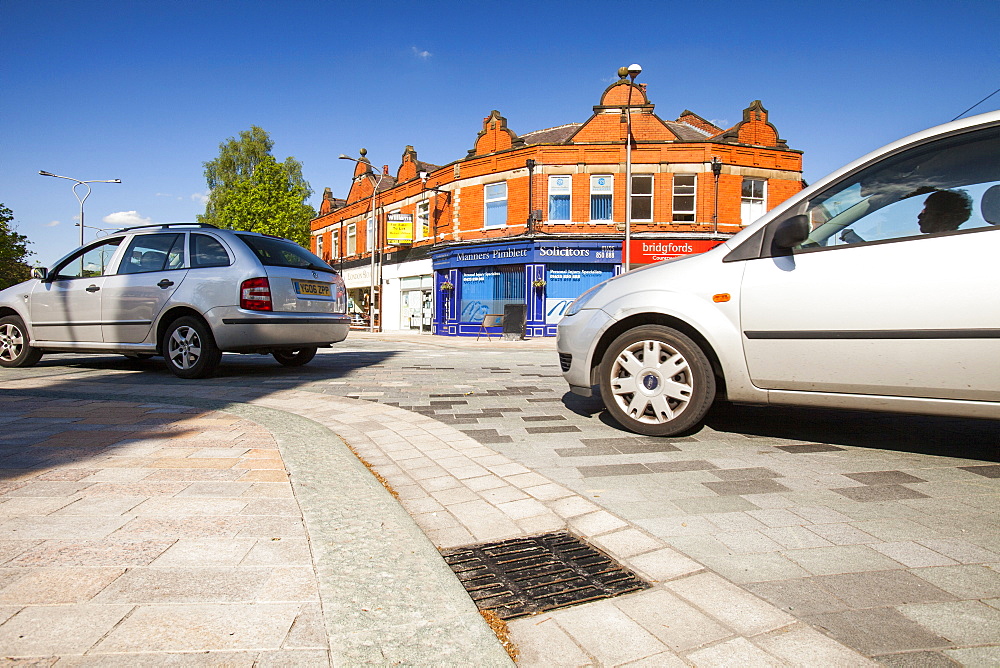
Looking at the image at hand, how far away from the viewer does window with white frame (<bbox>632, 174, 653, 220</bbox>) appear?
22.2 m

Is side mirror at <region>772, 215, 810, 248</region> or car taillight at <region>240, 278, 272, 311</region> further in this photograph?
car taillight at <region>240, 278, 272, 311</region>

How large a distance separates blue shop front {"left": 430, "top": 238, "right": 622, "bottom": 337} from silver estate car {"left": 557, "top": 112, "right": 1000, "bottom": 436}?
1706 cm

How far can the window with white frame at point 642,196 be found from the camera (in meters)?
22.2

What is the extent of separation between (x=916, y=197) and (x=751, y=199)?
2094cm

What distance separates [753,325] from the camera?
353cm

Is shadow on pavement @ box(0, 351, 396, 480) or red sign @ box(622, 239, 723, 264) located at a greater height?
red sign @ box(622, 239, 723, 264)

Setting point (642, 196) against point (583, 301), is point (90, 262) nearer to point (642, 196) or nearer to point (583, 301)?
point (583, 301)

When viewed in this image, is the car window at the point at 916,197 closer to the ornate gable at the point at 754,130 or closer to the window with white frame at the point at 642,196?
the window with white frame at the point at 642,196

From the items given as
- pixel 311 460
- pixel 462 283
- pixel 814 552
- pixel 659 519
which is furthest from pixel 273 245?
pixel 462 283

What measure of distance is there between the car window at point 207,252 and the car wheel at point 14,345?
2993mm

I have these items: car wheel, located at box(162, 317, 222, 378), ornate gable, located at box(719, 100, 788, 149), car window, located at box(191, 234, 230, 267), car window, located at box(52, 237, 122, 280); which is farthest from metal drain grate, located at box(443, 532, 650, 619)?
ornate gable, located at box(719, 100, 788, 149)

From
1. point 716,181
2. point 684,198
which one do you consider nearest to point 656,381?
point 684,198

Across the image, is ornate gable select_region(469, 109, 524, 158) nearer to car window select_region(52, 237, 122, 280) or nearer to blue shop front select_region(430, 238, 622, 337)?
blue shop front select_region(430, 238, 622, 337)

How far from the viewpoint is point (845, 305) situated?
3236 millimetres
